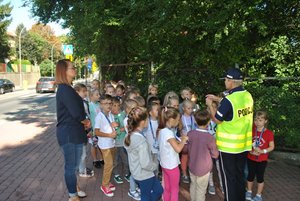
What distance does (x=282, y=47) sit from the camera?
8.63m

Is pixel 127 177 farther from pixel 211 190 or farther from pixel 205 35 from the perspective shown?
pixel 205 35

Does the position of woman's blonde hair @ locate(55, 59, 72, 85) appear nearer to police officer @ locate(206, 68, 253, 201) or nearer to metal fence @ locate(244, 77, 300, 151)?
police officer @ locate(206, 68, 253, 201)

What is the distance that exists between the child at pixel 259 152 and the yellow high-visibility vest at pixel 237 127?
73 cm

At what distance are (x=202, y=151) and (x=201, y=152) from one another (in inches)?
0.8

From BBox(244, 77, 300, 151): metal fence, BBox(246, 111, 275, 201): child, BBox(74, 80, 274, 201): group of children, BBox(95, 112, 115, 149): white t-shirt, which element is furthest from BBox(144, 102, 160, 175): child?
BBox(244, 77, 300, 151): metal fence

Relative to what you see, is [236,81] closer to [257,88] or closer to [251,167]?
[251,167]

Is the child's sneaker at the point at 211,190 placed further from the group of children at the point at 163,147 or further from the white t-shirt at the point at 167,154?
the white t-shirt at the point at 167,154

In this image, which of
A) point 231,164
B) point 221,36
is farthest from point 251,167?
point 221,36

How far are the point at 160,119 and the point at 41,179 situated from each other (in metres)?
2.85

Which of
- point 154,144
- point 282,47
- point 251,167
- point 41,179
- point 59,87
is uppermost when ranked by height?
point 282,47

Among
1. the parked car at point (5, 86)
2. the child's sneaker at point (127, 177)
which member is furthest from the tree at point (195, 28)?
the parked car at point (5, 86)

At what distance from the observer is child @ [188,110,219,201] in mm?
4465

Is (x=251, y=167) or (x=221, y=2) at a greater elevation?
(x=221, y=2)

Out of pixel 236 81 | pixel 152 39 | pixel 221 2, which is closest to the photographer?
pixel 236 81
